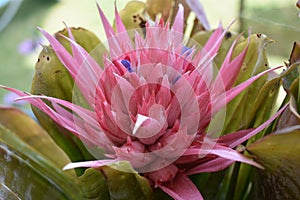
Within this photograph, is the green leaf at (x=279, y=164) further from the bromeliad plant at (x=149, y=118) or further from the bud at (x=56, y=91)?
the bud at (x=56, y=91)

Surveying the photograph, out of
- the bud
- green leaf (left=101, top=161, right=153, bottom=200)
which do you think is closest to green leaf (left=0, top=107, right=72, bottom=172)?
the bud

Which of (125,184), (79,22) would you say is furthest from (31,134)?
(79,22)

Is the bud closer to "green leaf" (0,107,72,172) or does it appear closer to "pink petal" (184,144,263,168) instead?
"green leaf" (0,107,72,172)

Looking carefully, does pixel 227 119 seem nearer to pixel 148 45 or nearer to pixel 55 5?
pixel 148 45

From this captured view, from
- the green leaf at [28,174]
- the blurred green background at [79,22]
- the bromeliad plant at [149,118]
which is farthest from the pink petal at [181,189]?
the blurred green background at [79,22]

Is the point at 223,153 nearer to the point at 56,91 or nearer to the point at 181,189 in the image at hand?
the point at 181,189

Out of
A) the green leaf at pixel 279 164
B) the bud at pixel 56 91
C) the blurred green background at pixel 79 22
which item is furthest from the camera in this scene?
the blurred green background at pixel 79 22

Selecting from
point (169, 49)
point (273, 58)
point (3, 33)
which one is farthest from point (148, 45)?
point (3, 33)
